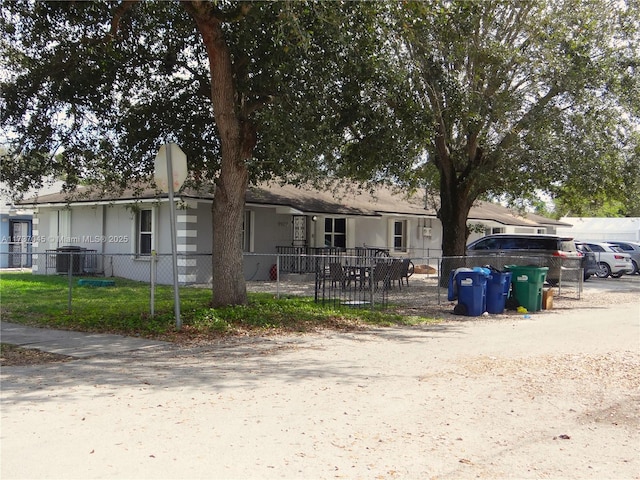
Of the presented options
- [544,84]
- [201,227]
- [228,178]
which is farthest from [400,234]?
[228,178]

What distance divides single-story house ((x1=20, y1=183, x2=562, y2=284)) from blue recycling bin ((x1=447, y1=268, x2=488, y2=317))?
4.42 m

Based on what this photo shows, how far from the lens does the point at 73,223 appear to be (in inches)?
958

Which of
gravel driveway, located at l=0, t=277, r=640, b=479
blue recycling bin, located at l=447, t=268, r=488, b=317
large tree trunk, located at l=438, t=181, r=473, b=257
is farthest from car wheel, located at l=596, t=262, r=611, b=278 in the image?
gravel driveway, located at l=0, t=277, r=640, b=479

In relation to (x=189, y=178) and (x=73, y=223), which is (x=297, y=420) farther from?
(x=73, y=223)

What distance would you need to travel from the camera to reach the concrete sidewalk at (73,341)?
362 inches

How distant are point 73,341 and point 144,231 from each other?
1251 cm

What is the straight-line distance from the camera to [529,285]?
50.8 ft

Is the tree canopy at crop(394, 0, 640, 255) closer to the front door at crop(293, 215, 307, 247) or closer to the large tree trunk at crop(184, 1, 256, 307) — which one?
the large tree trunk at crop(184, 1, 256, 307)

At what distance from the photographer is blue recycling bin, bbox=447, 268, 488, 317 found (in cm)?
1423

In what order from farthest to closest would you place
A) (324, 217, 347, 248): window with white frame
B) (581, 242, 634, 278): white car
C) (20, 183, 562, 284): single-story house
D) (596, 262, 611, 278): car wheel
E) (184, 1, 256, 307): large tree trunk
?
(596, 262, 611, 278): car wheel, (581, 242, 634, 278): white car, (324, 217, 347, 248): window with white frame, (20, 183, 562, 284): single-story house, (184, 1, 256, 307): large tree trunk

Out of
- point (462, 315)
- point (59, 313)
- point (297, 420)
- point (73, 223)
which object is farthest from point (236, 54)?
point (73, 223)

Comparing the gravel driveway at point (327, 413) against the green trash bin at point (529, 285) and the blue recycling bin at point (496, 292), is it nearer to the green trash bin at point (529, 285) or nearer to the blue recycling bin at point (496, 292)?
the blue recycling bin at point (496, 292)

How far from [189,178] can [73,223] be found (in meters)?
10.2

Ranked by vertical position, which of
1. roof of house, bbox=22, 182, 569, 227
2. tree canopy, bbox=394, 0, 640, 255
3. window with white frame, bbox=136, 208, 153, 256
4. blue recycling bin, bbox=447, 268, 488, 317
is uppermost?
tree canopy, bbox=394, 0, 640, 255
